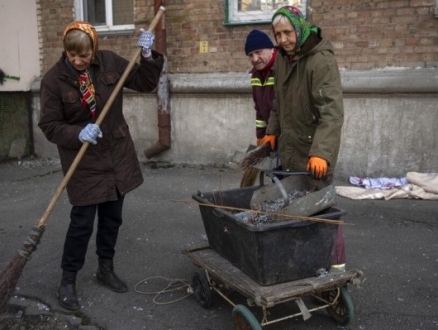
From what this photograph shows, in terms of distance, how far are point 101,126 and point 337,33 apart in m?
3.88

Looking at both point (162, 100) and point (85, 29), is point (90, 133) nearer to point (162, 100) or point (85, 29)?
point (85, 29)

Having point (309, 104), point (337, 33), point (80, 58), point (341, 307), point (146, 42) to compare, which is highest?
point (337, 33)

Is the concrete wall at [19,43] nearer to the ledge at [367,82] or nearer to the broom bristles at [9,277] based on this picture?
the ledge at [367,82]

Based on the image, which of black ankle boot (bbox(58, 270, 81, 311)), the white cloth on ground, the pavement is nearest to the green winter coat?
the pavement

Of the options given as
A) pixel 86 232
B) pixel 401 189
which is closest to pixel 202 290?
pixel 86 232

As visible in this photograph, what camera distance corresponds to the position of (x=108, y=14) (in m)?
8.23

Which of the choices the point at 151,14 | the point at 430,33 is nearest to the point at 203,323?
the point at 430,33

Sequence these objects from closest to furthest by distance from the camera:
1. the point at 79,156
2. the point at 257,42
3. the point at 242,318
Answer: the point at 242,318 → the point at 79,156 → the point at 257,42

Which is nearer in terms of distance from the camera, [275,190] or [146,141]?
[275,190]

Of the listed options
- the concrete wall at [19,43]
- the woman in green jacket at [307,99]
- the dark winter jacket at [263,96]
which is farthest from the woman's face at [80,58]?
the concrete wall at [19,43]

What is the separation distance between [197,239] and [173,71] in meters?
3.45

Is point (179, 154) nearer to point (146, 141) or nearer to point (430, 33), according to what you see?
point (146, 141)

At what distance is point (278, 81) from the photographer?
11.5 feet

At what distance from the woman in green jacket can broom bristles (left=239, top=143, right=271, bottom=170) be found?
170mm
